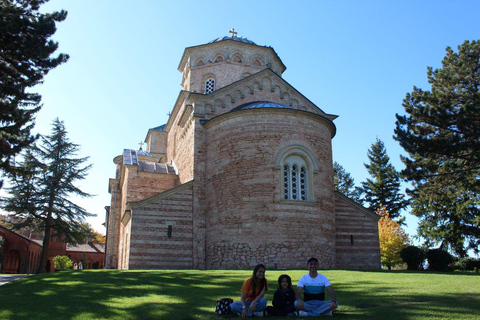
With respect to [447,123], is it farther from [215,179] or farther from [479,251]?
[479,251]

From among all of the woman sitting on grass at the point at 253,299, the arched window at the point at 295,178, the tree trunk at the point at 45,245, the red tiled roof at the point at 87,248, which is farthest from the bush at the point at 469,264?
the red tiled roof at the point at 87,248

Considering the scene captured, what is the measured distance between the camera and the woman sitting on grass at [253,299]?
7285 mm

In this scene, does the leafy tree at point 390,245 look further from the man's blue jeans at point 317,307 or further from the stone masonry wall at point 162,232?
the man's blue jeans at point 317,307

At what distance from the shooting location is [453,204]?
28844 millimetres

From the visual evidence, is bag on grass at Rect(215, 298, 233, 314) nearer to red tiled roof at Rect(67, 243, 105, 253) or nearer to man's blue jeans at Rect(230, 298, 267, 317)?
man's blue jeans at Rect(230, 298, 267, 317)

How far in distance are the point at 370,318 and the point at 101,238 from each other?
6878 centimetres

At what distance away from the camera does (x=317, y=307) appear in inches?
292

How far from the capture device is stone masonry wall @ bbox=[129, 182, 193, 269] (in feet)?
55.6

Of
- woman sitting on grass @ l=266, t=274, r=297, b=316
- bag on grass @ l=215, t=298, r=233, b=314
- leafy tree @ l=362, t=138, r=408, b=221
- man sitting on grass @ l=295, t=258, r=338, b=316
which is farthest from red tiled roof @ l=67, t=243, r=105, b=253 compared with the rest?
man sitting on grass @ l=295, t=258, r=338, b=316

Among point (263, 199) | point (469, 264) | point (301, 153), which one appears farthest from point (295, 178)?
point (469, 264)

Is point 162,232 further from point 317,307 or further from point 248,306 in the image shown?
point 317,307

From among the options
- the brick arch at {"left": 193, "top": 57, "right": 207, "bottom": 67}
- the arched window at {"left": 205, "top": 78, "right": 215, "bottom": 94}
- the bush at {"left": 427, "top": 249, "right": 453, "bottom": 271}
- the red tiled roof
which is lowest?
the bush at {"left": 427, "top": 249, "right": 453, "bottom": 271}

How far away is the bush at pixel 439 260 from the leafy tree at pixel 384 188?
24.9m

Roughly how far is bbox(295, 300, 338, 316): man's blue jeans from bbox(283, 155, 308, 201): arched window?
9.40 m
